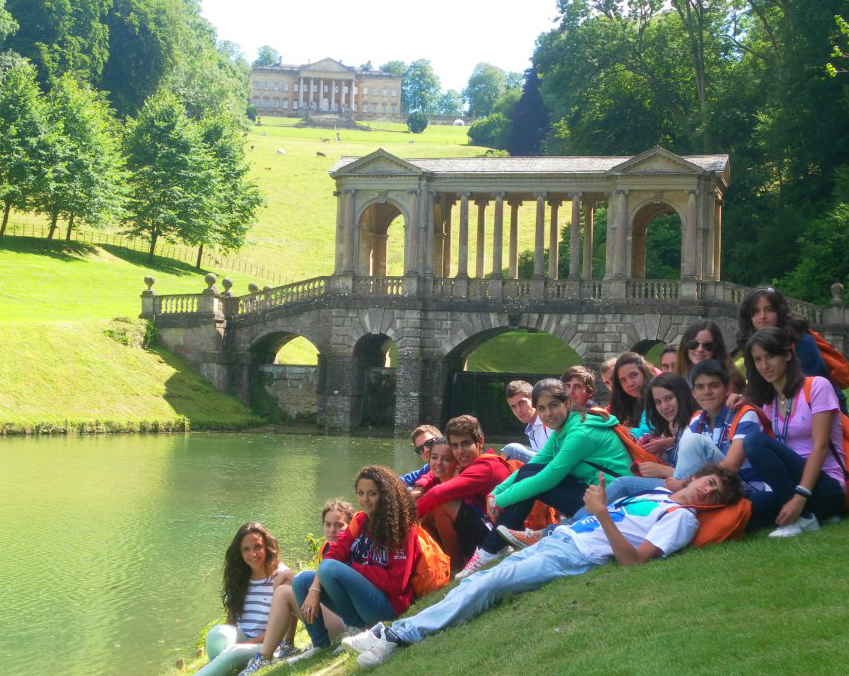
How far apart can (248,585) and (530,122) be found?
3522 inches

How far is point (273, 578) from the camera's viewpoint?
1052cm

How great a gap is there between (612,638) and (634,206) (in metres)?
32.7

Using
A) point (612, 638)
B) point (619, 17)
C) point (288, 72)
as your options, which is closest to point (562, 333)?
point (619, 17)

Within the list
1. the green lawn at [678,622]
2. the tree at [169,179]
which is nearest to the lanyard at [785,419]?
the green lawn at [678,622]

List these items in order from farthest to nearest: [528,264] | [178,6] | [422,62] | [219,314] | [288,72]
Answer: [422,62] → [288,72] → [178,6] → [528,264] → [219,314]

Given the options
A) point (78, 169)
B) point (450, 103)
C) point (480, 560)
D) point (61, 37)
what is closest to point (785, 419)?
point (480, 560)

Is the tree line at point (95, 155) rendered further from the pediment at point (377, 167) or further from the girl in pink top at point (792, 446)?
the girl in pink top at point (792, 446)

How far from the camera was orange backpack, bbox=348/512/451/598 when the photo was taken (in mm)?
9680

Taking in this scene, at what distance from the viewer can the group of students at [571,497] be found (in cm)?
871

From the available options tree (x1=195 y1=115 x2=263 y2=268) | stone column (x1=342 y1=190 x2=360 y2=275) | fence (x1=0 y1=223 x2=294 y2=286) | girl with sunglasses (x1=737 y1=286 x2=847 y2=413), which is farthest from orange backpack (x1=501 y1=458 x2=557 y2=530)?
fence (x1=0 y1=223 x2=294 y2=286)

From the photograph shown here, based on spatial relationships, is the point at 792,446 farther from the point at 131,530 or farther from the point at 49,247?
the point at 49,247

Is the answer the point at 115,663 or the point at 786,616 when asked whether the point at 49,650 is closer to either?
the point at 115,663

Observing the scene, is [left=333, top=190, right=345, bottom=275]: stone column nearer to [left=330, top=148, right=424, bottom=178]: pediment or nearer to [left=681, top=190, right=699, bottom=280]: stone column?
[left=330, top=148, right=424, bottom=178]: pediment

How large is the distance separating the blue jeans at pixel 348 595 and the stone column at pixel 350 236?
31.7 m
